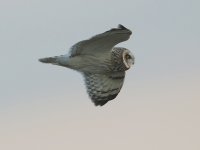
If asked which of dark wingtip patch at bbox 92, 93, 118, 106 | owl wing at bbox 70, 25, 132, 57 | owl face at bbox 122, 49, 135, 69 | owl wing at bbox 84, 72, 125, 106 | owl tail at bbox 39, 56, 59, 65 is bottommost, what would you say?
dark wingtip patch at bbox 92, 93, 118, 106

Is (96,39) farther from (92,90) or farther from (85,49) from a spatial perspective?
(92,90)

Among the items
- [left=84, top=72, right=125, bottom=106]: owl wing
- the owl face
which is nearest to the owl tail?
[left=84, top=72, right=125, bottom=106]: owl wing

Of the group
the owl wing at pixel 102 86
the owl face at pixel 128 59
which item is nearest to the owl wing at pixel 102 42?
the owl face at pixel 128 59

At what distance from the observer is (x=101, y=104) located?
17.7m

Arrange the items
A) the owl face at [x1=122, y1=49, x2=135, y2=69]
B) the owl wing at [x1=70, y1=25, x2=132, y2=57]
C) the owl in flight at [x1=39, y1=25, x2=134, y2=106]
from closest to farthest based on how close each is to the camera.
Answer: the owl wing at [x1=70, y1=25, x2=132, y2=57]
the owl in flight at [x1=39, y1=25, x2=134, y2=106]
the owl face at [x1=122, y1=49, x2=135, y2=69]

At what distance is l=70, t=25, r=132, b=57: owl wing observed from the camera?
16.3 meters

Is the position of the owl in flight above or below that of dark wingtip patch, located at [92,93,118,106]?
above

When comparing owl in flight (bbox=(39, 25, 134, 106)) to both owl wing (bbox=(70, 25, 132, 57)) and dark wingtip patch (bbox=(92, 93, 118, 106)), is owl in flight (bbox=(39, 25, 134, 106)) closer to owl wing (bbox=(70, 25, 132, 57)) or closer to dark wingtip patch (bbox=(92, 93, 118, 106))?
owl wing (bbox=(70, 25, 132, 57))

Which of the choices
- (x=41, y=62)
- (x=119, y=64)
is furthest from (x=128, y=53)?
(x=41, y=62)

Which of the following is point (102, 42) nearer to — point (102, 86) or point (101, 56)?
point (101, 56)

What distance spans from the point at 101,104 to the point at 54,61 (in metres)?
1.24

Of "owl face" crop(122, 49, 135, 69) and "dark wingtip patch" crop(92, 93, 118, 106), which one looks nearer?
"owl face" crop(122, 49, 135, 69)

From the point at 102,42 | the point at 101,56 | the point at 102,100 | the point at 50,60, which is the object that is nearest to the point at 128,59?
the point at 101,56

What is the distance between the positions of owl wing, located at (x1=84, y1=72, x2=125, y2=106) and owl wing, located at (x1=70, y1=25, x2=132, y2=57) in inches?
34.9
